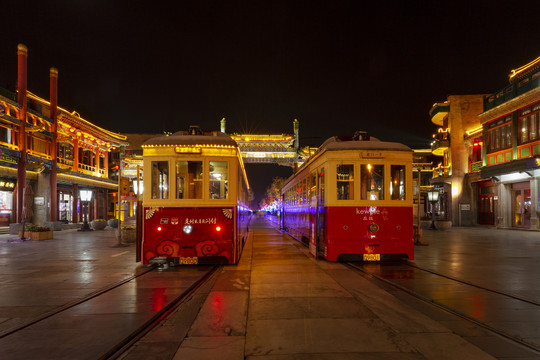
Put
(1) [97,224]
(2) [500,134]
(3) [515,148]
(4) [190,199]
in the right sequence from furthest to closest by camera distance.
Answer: (1) [97,224] < (2) [500,134] < (3) [515,148] < (4) [190,199]

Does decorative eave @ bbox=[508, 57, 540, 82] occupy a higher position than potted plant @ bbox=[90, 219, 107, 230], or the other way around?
decorative eave @ bbox=[508, 57, 540, 82]

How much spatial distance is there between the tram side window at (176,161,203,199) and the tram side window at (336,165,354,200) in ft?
11.4

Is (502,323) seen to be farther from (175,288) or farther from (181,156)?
(181,156)

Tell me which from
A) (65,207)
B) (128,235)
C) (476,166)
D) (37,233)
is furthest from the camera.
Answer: (65,207)

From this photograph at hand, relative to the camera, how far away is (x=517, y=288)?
700 centimetres

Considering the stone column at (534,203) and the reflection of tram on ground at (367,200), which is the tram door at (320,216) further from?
the stone column at (534,203)

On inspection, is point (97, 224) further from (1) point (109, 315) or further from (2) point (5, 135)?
(1) point (109, 315)

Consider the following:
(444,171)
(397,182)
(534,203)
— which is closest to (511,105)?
(534,203)

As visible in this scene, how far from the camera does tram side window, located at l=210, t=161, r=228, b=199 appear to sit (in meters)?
9.09

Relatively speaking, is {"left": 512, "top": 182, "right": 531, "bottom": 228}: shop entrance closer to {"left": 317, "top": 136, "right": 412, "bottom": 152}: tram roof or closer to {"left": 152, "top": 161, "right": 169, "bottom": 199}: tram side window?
{"left": 317, "top": 136, "right": 412, "bottom": 152}: tram roof

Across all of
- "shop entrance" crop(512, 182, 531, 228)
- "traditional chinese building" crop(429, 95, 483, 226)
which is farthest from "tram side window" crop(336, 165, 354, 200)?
"traditional chinese building" crop(429, 95, 483, 226)

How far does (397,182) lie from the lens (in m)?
9.66

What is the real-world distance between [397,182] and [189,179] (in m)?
5.27

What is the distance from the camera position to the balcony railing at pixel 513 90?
75.9 feet
